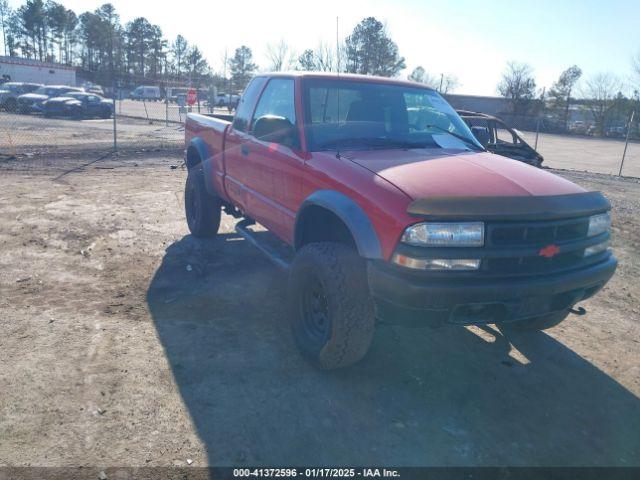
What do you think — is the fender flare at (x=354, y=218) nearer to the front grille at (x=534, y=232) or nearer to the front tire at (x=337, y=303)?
the front tire at (x=337, y=303)

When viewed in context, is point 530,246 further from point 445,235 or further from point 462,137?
point 462,137

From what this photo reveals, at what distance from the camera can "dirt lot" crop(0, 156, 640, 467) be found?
8.95 feet

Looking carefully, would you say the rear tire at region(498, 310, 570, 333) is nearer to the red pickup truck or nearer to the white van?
the red pickup truck

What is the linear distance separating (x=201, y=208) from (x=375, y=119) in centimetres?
279

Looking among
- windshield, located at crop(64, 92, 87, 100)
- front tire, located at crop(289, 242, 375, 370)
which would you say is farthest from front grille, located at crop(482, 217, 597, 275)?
windshield, located at crop(64, 92, 87, 100)

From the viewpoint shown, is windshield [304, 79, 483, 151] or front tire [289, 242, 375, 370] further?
windshield [304, 79, 483, 151]

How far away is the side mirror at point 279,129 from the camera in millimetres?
3867

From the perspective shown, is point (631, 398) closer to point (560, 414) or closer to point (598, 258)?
point (560, 414)

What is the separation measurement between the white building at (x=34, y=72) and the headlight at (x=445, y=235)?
156ft

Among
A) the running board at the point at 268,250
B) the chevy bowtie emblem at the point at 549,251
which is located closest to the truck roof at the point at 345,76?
the running board at the point at 268,250

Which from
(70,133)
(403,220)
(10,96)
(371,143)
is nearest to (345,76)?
(371,143)

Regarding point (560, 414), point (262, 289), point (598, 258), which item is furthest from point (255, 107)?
point (560, 414)

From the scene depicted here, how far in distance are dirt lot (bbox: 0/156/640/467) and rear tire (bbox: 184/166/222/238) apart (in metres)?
0.77

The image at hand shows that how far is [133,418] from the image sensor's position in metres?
2.88
